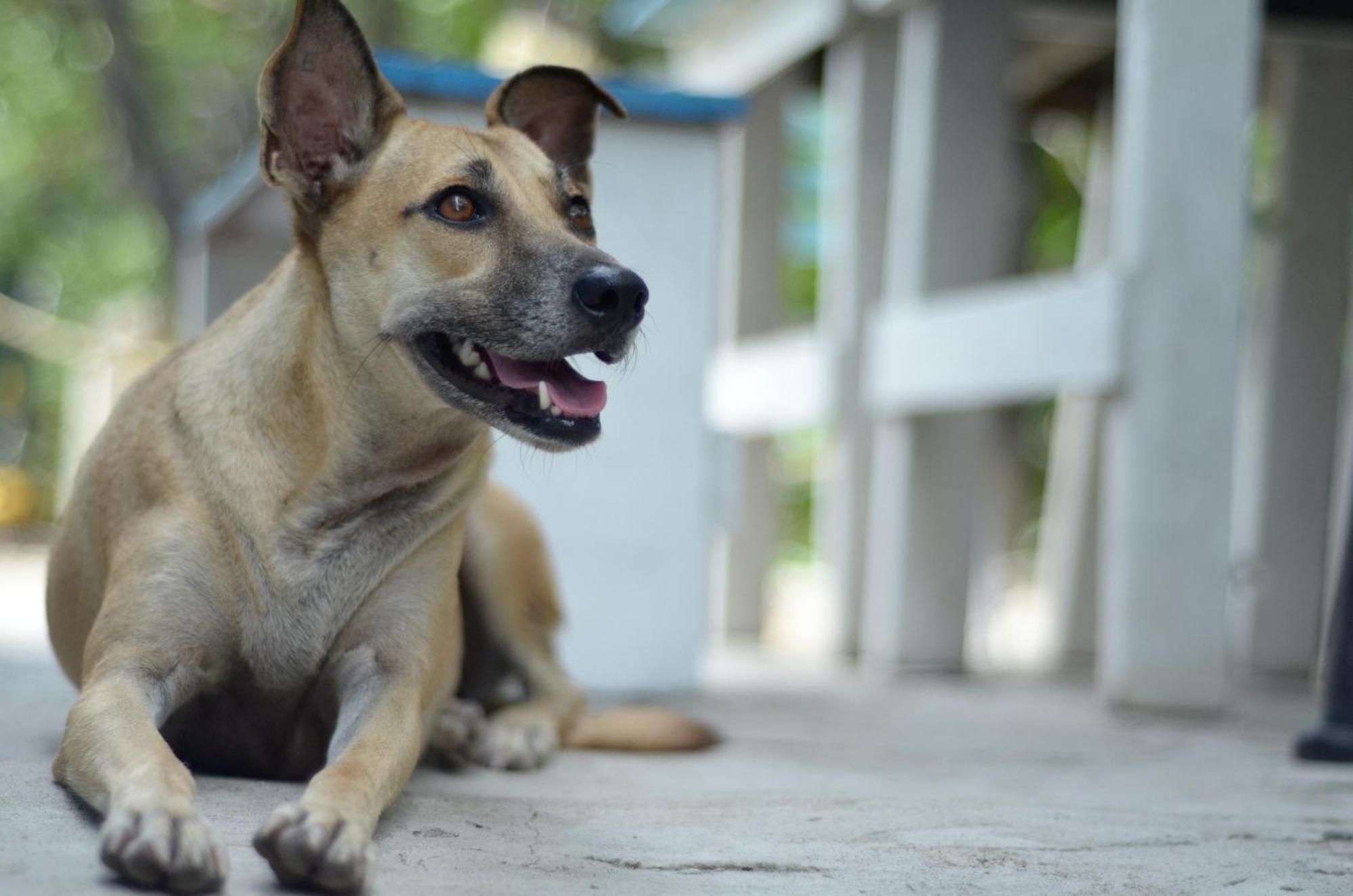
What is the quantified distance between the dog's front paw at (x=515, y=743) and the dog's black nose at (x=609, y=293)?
118 cm

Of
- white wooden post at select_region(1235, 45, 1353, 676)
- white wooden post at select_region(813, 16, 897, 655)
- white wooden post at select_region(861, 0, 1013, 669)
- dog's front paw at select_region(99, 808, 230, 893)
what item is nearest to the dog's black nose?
dog's front paw at select_region(99, 808, 230, 893)

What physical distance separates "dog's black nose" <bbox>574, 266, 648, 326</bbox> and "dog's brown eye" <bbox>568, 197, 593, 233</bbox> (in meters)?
0.41

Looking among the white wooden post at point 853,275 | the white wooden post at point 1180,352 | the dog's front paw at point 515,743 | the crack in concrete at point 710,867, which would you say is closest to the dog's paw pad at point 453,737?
the dog's front paw at point 515,743

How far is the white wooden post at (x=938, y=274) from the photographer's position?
6.37 metres

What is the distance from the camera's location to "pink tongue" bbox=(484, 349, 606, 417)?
3.05m

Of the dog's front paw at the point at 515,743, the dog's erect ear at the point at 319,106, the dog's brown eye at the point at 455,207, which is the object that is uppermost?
the dog's erect ear at the point at 319,106

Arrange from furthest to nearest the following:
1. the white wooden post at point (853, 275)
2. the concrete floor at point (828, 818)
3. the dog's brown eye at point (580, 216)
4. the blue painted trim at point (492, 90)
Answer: the white wooden post at point (853, 275) → the blue painted trim at point (492, 90) → the dog's brown eye at point (580, 216) → the concrete floor at point (828, 818)

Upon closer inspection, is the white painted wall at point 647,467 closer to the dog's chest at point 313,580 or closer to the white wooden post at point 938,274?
the white wooden post at point 938,274

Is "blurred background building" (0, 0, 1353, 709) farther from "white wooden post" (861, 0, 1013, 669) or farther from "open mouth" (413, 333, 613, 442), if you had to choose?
"open mouth" (413, 333, 613, 442)

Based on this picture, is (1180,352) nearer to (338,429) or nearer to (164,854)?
(338,429)

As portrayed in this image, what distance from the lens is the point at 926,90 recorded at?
253 inches

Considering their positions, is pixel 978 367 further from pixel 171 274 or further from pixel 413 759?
pixel 171 274

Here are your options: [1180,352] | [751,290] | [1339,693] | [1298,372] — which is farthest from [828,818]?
[751,290]

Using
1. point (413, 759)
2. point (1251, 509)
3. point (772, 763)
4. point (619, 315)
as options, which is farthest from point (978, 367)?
point (413, 759)
